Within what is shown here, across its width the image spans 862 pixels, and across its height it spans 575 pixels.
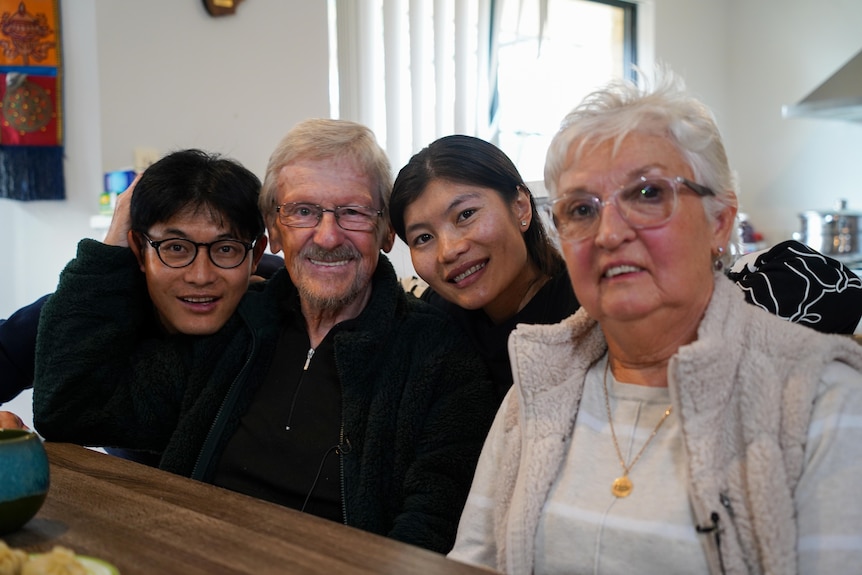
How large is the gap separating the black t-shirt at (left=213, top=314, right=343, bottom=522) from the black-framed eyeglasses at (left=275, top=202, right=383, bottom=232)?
8.8 inches

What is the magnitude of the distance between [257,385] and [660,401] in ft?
2.74

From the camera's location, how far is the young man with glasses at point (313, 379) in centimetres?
148

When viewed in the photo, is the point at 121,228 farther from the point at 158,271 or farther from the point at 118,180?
the point at 118,180

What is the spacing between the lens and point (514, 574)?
3.64ft

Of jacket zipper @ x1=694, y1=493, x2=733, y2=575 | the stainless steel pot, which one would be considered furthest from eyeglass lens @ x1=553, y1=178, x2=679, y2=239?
the stainless steel pot

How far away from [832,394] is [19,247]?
3.13 meters

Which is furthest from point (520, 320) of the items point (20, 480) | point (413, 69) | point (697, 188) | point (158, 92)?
point (413, 69)

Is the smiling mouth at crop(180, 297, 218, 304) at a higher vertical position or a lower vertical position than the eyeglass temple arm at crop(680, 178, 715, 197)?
lower

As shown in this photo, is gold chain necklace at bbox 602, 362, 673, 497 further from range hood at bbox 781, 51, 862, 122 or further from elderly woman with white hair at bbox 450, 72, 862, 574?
range hood at bbox 781, 51, 862, 122

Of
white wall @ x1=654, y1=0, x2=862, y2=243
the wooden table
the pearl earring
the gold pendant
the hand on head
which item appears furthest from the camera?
white wall @ x1=654, y1=0, x2=862, y2=243

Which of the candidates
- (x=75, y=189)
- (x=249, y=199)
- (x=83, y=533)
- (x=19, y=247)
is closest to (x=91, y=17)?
(x=75, y=189)

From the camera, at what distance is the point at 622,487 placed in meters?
1.08

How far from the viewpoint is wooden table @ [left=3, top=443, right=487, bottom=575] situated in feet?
2.91

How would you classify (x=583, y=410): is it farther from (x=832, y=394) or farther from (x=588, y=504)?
(x=832, y=394)
